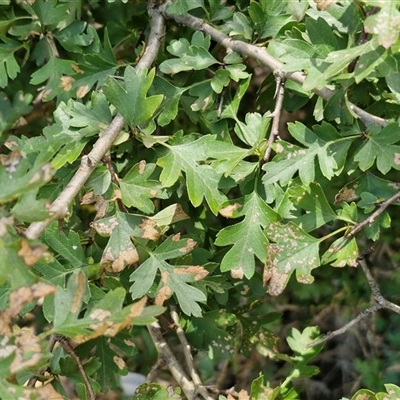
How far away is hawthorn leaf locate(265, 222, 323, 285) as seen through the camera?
1.04 meters

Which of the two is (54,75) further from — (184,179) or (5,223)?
(5,223)

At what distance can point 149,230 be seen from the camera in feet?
3.46

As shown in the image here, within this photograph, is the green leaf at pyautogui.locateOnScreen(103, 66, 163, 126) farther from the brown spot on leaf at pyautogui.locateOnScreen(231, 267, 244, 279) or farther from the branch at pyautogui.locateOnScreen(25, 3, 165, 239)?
the brown spot on leaf at pyautogui.locateOnScreen(231, 267, 244, 279)

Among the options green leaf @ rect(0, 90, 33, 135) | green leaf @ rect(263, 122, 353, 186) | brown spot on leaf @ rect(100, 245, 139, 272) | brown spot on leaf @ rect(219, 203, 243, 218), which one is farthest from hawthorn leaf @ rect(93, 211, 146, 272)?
green leaf @ rect(0, 90, 33, 135)

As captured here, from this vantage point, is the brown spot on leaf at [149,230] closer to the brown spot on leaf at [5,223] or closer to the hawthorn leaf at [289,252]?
the hawthorn leaf at [289,252]

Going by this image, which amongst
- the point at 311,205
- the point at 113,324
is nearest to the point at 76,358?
the point at 113,324

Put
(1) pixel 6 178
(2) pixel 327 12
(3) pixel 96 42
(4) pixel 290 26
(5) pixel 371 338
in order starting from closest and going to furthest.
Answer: (1) pixel 6 178 < (2) pixel 327 12 < (4) pixel 290 26 < (3) pixel 96 42 < (5) pixel 371 338

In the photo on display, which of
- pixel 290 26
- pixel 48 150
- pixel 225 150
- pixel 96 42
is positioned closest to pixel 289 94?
pixel 290 26

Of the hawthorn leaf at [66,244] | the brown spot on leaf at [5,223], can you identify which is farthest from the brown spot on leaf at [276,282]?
the brown spot on leaf at [5,223]

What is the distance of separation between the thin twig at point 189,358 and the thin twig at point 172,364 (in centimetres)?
2

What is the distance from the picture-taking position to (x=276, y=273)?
1026 mm

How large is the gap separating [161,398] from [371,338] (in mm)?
1308

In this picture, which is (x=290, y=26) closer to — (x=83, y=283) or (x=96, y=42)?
(x=96, y=42)

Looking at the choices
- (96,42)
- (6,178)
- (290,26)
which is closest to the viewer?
(6,178)
